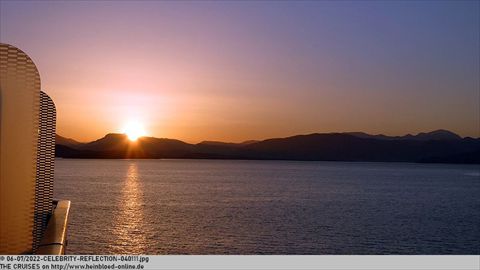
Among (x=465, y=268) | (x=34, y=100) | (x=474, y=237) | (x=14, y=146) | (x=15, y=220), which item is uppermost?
(x=34, y=100)

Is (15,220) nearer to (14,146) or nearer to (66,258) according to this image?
(14,146)

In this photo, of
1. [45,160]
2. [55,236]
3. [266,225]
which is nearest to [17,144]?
[55,236]

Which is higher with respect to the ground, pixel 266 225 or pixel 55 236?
pixel 55 236

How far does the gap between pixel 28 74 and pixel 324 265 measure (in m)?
3.81

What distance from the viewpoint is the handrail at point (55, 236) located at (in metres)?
5.29

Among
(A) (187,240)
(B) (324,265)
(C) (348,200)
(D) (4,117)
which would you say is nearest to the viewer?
(D) (4,117)

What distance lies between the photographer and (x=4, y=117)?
4160mm

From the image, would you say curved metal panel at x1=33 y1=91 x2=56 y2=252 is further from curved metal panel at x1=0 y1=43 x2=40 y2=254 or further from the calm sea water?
the calm sea water

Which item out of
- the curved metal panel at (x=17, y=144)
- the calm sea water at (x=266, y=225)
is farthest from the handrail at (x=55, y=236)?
the calm sea water at (x=266, y=225)

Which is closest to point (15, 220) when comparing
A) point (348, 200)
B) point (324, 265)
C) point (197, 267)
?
point (197, 267)

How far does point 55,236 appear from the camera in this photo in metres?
6.06

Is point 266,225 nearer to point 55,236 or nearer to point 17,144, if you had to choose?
point 55,236

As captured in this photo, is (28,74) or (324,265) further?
(324,265)

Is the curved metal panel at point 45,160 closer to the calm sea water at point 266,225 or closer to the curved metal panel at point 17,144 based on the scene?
the curved metal panel at point 17,144
